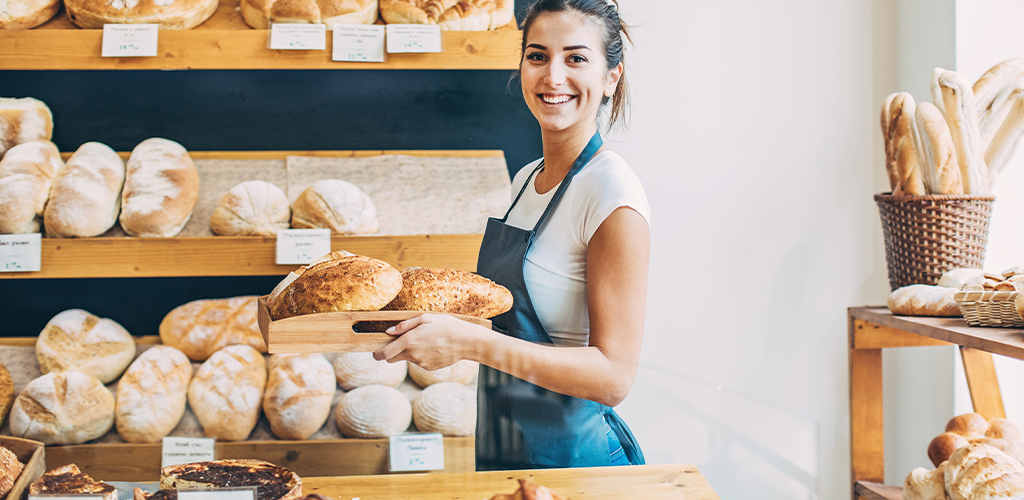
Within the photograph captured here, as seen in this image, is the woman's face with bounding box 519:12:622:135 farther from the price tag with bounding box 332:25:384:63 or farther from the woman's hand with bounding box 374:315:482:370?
the price tag with bounding box 332:25:384:63

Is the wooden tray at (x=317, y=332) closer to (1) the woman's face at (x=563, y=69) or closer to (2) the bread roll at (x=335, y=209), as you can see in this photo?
(1) the woman's face at (x=563, y=69)

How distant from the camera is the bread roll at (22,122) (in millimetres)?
1645

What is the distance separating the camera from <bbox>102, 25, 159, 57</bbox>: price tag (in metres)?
1.49

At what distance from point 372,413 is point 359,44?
0.88 metres

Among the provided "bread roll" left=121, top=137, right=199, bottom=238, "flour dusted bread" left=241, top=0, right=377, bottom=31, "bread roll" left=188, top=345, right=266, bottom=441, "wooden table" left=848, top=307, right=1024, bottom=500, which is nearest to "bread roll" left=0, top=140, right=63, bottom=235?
"bread roll" left=121, top=137, right=199, bottom=238

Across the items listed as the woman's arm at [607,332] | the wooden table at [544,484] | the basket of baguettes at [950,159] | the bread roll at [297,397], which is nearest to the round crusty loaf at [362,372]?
the bread roll at [297,397]

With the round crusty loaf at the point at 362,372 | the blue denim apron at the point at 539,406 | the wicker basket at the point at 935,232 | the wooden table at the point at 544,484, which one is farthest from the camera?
the round crusty loaf at the point at 362,372

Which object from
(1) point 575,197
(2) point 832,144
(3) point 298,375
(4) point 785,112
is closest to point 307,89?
(3) point 298,375

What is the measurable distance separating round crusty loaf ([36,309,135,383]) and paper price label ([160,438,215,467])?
27cm

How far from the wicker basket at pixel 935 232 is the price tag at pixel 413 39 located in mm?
1211

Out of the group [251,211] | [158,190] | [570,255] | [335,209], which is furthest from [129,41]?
[570,255]

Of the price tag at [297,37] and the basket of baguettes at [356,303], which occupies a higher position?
the price tag at [297,37]

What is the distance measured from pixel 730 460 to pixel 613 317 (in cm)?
130

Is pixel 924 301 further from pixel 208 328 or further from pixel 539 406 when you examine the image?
pixel 208 328
